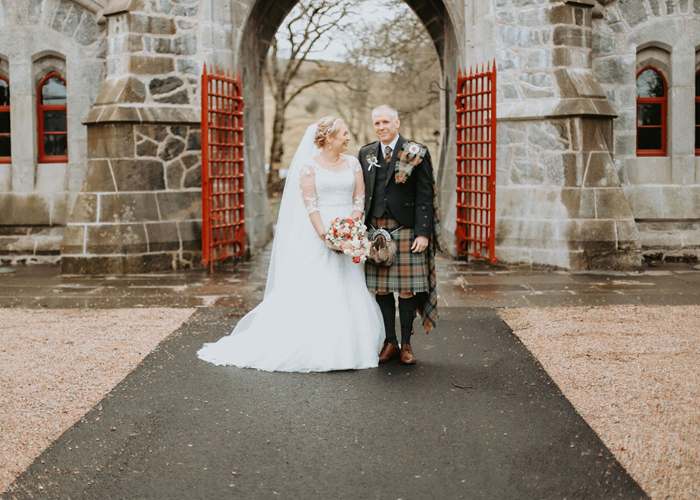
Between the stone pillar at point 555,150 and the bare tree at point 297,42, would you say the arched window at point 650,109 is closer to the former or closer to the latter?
the stone pillar at point 555,150

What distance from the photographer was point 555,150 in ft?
32.2

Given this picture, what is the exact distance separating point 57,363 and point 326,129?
2449 mm

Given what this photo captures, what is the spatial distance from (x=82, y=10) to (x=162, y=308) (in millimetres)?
5570

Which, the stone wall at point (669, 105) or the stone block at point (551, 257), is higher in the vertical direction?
the stone wall at point (669, 105)

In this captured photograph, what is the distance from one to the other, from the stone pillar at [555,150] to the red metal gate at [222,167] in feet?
11.5

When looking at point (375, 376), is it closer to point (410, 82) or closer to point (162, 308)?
point (162, 308)

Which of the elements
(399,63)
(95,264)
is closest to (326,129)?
(95,264)

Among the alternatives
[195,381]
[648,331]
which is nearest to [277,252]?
[195,381]

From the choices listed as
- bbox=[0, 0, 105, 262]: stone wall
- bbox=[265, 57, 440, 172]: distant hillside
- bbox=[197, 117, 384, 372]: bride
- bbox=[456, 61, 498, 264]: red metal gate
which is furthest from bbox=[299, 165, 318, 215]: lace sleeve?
bbox=[265, 57, 440, 172]: distant hillside

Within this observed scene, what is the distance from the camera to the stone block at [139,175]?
9.78 meters

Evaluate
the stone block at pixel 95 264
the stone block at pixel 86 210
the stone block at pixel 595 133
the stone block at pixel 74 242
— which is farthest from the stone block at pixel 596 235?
the stone block at pixel 74 242

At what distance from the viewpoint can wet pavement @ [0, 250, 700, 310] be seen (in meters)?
7.68

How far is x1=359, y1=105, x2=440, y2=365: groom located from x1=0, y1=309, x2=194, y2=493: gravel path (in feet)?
6.18

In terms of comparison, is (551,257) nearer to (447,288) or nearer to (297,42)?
(447,288)
